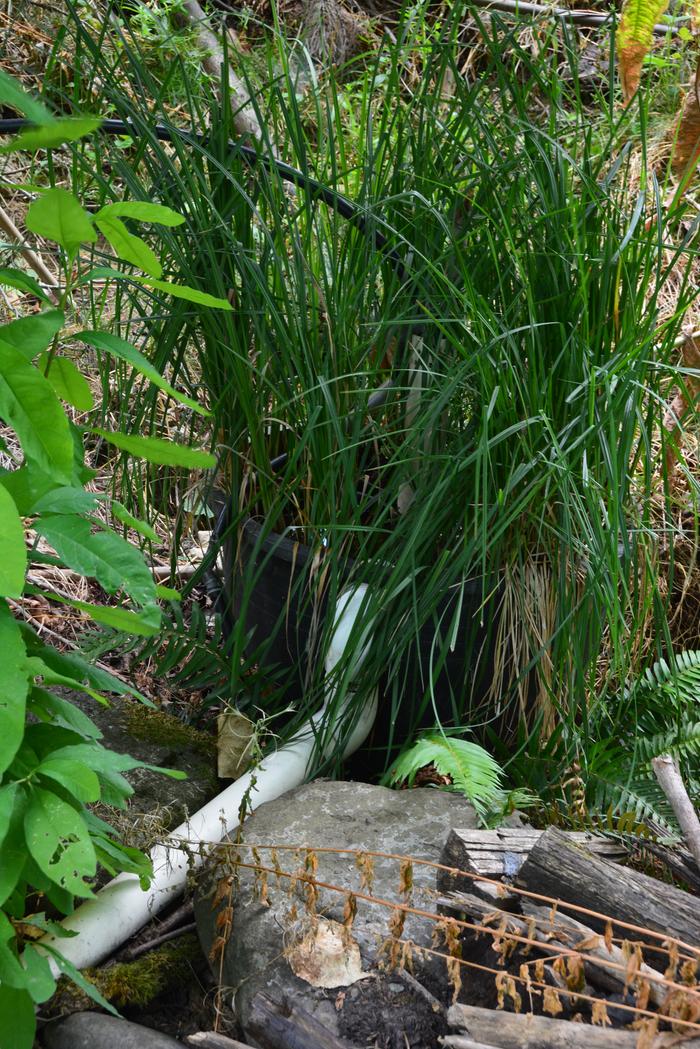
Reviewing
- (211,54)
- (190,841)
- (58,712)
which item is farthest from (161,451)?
(211,54)

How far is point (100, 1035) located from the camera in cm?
135

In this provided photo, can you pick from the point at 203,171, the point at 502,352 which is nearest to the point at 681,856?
the point at 502,352

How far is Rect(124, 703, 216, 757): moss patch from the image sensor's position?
6.49 ft

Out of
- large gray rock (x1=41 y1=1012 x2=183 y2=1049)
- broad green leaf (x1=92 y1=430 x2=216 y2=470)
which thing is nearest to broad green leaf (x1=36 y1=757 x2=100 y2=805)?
broad green leaf (x1=92 y1=430 x2=216 y2=470)

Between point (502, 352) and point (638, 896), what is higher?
point (502, 352)

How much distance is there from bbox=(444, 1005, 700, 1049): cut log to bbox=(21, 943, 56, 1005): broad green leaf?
449 millimetres

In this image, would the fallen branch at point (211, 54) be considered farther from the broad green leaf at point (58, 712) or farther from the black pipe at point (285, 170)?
the broad green leaf at point (58, 712)

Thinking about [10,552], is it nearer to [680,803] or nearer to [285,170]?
[680,803]

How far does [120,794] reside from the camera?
4.20 feet

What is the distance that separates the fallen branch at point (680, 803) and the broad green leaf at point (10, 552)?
1031 millimetres

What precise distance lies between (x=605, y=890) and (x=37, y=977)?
725 millimetres

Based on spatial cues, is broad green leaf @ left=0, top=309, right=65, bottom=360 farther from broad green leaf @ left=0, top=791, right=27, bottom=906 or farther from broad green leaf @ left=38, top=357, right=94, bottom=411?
broad green leaf @ left=0, top=791, right=27, bottom=906

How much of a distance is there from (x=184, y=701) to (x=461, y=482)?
0.91 m

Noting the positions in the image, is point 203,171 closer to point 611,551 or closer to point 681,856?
point 611,551
